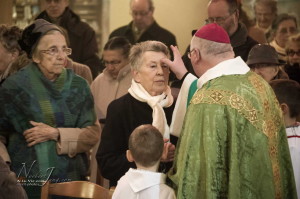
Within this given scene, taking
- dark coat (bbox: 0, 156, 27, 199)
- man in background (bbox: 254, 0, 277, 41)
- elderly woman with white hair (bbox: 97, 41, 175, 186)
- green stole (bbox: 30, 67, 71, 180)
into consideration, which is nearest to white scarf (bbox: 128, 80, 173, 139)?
elderly woman with white hair (bbox: 97, 41, 175, 186)

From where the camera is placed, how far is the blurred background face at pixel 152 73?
518 cm

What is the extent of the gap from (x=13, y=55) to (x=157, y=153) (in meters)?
2.09

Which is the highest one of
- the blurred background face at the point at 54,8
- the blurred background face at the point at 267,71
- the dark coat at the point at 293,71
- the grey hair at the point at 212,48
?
the blurred background face at the point at 54,8

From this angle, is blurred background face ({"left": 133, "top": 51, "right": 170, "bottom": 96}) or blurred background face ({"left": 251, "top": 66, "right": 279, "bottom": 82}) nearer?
blurred background face ({"left": 133, "top": 51, "right": 170, "bottom": 96})

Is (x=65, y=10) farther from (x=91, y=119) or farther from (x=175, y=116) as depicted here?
(x=175, y=116)

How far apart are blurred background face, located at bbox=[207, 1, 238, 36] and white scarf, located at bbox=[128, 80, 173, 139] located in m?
1.63

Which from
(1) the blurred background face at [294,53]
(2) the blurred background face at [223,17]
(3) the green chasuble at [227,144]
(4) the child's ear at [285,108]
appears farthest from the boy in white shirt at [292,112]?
(1) the blurred background face at [294,53]

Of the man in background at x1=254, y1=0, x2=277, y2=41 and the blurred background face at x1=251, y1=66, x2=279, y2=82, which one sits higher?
the man in background at x1=254, y1=0, x2=277, y2=41

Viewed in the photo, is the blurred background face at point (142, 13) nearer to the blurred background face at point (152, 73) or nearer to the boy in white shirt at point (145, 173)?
the blurred background face at point (152, 73)

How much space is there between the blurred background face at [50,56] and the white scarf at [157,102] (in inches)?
25.7

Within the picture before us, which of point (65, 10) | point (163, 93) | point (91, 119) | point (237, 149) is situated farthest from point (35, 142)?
point (65, 10)

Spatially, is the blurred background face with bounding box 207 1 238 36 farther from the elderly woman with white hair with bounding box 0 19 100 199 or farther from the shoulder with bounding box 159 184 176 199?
the shoulder with bounding box 159 184 176 199

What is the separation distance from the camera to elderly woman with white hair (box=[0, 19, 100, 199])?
548 cm

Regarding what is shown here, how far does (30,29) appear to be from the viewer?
562cm
